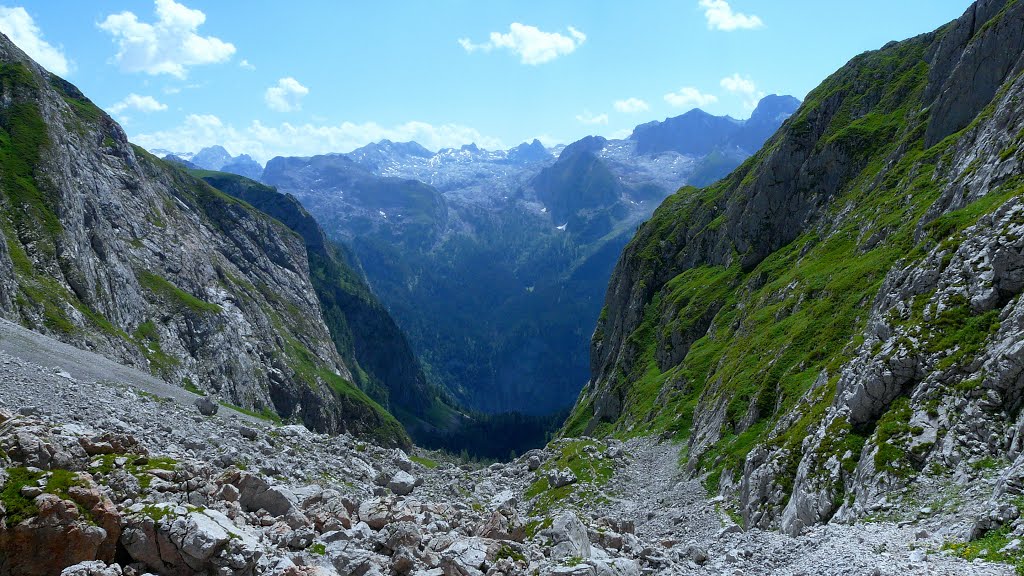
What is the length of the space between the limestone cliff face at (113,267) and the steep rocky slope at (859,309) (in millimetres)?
84028

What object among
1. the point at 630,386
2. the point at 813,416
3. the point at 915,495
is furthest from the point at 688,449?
the point at 630,386

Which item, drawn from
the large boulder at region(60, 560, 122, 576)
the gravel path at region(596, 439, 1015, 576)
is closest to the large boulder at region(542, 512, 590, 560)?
the gravel path at region(596, 439, 1015, 576)

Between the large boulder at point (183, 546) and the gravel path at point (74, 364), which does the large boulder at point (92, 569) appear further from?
the gravel path at point (74, 364)

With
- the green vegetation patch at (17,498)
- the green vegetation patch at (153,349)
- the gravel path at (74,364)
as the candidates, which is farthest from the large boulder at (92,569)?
the green vegetation patch at (153,349)

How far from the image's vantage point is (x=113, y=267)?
418ft

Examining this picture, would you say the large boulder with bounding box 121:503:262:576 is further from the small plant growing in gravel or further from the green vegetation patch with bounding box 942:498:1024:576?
the green vegetation patch with bounding box 942:498:1024:576

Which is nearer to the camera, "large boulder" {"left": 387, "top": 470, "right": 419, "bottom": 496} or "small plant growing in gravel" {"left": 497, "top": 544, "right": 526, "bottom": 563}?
"small plant growing in gravel" {"left": 497, "top": 544, "right": 526, "bottom": 563}

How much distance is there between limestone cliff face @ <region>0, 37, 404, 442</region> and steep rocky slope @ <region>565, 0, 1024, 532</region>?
84028 mm

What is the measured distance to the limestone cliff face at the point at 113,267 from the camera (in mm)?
98812

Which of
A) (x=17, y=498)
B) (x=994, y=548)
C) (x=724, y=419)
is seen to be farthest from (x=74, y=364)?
(x=994, y=548)

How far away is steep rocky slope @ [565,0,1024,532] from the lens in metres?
24.6

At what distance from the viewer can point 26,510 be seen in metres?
18.1

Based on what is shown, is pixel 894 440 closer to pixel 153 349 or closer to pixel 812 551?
pixel 812 551

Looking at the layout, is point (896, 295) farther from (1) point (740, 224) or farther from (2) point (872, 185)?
(1) point (740, 224)
